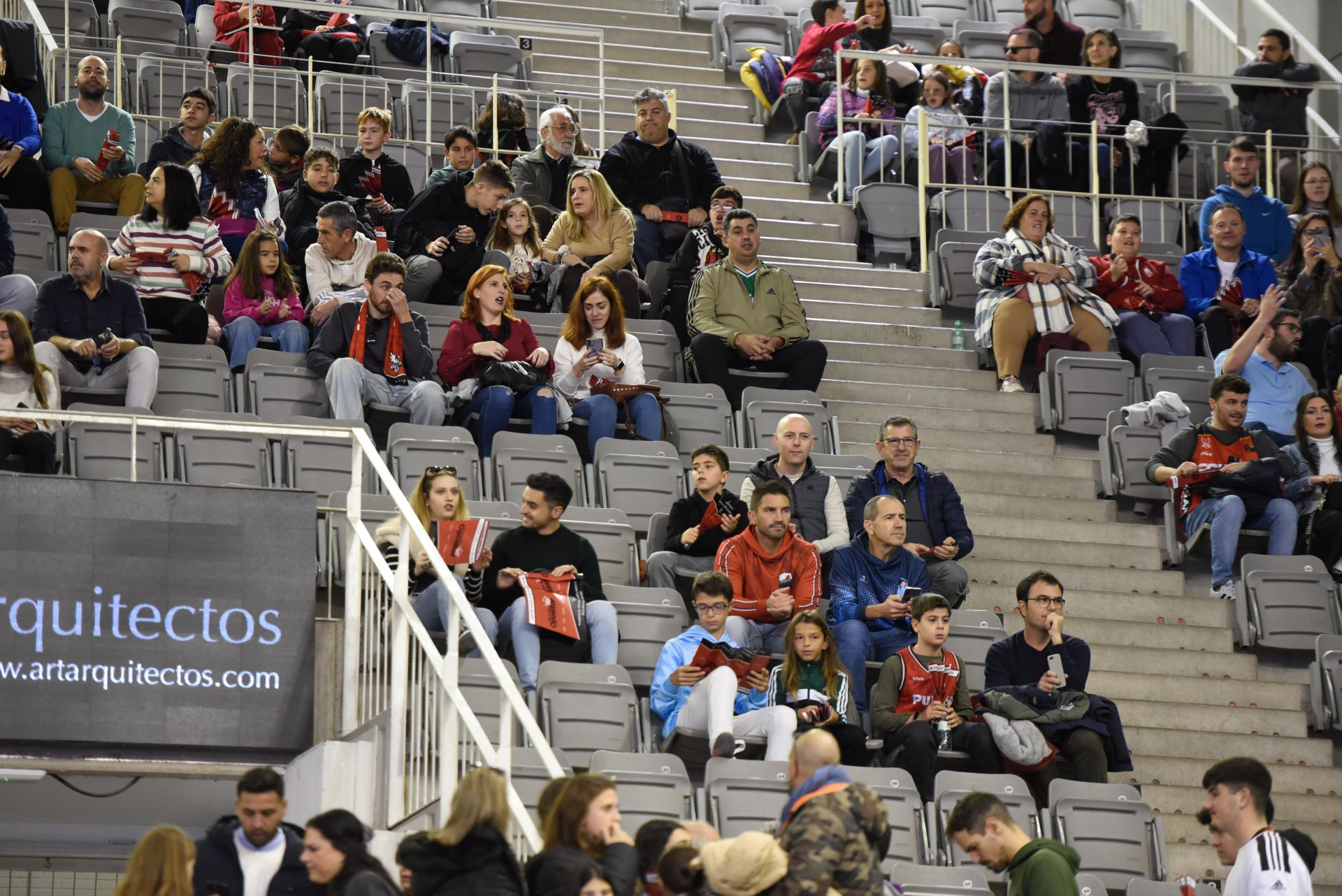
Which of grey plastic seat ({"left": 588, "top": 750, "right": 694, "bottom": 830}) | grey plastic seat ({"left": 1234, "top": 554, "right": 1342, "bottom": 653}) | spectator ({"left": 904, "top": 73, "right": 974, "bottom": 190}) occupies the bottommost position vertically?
grey plastic seat ({"left": 588, "top": 750, "right": 694, "bottom": 830})

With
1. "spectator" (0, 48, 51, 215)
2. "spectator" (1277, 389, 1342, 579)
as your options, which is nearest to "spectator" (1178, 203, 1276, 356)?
"spectator" (1277, 389, 1342, 579)

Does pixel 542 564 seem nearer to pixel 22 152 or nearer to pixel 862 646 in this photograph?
pixel 862 646

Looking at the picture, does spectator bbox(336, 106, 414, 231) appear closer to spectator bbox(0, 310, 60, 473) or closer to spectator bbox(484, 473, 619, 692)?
Result: spectator bbox(0, 310, 60, 473)

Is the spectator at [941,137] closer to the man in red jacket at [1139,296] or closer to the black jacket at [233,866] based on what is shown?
the man in red jacket at [1139,296]

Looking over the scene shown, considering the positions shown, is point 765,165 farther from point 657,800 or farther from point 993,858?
point 993,858

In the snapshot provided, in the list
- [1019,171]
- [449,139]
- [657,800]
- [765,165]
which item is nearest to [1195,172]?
[1019,171]

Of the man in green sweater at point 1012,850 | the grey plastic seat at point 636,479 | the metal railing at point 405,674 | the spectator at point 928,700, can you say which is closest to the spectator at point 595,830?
the metal railing at point 405,674

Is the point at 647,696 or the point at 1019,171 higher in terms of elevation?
the point at 1019,171

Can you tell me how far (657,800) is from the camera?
26.6ft

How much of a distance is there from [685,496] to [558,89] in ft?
19.1

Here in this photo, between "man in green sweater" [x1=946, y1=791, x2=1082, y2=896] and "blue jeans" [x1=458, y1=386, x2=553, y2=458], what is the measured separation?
3931mm

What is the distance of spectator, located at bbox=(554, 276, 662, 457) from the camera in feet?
35.1

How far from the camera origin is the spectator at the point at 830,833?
624cm

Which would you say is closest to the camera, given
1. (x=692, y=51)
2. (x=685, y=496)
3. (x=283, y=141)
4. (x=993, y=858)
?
(x=993, y=858)
